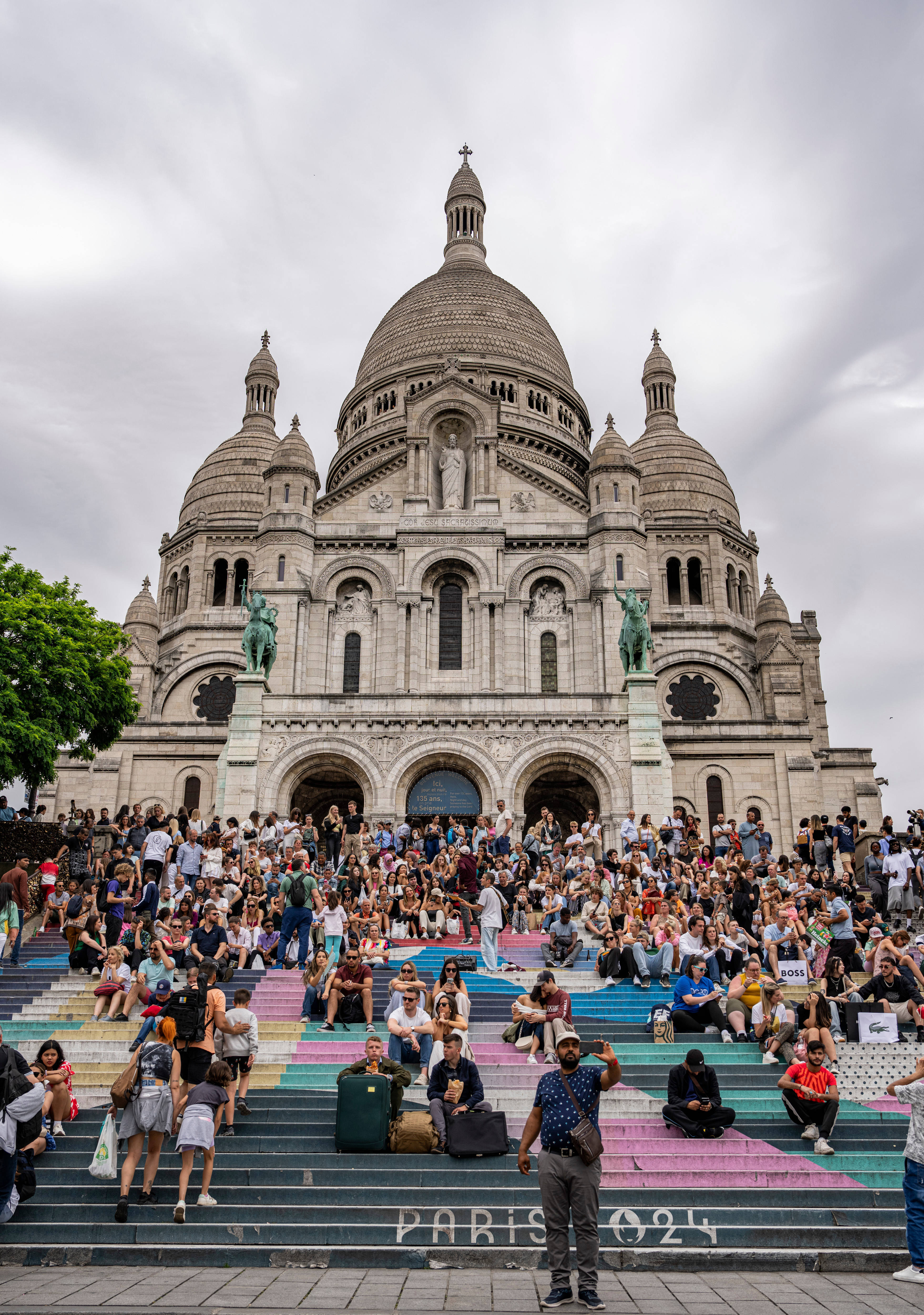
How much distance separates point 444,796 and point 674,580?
21.3 meters

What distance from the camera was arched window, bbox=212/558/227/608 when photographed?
49750 millimetres

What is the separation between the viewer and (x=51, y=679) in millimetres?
28078

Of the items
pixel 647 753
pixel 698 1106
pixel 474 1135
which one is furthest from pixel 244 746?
pixel 698 1106

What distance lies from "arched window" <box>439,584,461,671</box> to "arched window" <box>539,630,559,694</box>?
9.03 ft

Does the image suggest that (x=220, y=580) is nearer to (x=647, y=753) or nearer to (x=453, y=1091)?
(x=647, y=753)

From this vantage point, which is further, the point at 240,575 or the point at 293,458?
the point at 240,575

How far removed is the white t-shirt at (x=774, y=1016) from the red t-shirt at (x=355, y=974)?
507cm

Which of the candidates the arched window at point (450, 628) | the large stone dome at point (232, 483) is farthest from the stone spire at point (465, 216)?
the arched window at point (450, 628)

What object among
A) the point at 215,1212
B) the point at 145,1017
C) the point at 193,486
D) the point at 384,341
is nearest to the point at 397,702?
the point at 145,1017

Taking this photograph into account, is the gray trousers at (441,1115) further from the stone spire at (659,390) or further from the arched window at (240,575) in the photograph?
the stone spire at (659,390)

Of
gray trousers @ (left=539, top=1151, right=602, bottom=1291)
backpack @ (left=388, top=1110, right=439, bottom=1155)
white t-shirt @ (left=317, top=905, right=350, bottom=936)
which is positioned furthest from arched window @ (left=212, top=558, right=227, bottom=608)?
gray trousers @ (left=539, top=1151, right=602, bottom=1291)

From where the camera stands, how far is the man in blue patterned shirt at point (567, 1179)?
817cm

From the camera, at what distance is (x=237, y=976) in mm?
17406

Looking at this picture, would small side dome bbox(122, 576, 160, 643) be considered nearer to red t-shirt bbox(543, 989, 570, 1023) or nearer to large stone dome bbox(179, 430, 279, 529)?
large stone dome bbox(179, 430, 279, 529)
